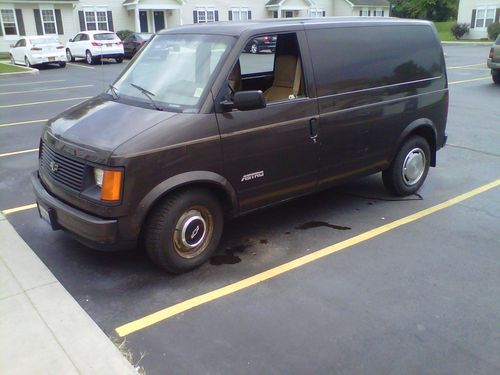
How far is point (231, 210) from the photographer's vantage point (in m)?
4.33

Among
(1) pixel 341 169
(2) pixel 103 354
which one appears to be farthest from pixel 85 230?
(1) pixel 341 169

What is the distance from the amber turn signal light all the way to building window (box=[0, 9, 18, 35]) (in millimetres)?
32692

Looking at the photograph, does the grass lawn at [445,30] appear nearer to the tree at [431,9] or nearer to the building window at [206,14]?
the tree at [431,9]

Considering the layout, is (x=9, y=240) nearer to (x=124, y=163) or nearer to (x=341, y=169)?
(x=124, y=163)

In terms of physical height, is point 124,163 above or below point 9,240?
above

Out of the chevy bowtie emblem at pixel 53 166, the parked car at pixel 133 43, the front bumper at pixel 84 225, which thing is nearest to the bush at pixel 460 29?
the parked car at pixel 133 43

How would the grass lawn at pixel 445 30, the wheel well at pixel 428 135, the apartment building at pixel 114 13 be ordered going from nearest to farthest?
1. the wheel well at pixel 428 135
2. the apartment building at pixel 114 13
3. the grass lawn at pixel 445 30

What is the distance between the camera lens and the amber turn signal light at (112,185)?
3584 mm

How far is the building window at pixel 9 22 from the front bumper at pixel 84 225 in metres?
32.0

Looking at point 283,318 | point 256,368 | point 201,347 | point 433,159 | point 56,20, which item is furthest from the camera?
point 56,20

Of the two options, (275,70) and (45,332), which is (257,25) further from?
(45,332)

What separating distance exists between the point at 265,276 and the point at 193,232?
0.71m

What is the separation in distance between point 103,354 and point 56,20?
34.1 meters

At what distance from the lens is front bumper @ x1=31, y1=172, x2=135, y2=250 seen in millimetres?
3666
